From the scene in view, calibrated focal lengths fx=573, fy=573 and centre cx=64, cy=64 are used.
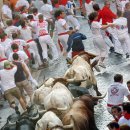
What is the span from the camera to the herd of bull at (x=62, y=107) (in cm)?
1231

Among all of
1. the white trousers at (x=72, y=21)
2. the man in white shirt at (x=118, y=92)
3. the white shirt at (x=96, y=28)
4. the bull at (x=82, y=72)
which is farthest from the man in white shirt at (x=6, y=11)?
the man in white shirt at (x=118, y=92)

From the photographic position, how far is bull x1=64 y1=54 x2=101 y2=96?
617 inches

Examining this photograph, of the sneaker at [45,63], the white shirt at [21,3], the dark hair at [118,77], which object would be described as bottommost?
the sneaker at [45,63]

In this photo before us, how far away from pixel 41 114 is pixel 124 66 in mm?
6800

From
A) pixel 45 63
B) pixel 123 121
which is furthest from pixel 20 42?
A: pixel 123 121

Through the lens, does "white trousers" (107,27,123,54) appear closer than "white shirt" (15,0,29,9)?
Yes

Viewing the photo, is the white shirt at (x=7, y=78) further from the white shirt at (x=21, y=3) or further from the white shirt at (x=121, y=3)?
the white shirt at (x=21, y=3)

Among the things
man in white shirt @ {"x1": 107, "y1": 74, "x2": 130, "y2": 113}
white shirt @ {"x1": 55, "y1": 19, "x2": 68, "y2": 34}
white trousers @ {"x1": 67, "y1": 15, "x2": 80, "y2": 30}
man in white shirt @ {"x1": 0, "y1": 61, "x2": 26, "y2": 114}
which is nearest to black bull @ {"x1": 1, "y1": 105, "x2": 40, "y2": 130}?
man in white shirt @ {"x1": 107, "y1": 74, "x2": 130, "y2": 113}

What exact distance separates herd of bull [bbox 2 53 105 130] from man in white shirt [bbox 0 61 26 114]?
59.1 inches

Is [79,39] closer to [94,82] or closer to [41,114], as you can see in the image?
[94,82]

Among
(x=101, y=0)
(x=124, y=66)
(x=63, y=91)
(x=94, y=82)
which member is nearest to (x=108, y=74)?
(x=124, y=66)

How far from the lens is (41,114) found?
13031 mm

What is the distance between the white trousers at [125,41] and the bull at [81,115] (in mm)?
5371

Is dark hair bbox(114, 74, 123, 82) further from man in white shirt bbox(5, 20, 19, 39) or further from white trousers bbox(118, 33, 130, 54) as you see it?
Result: man in white shirt bbox(5, 20, 19, 39)
